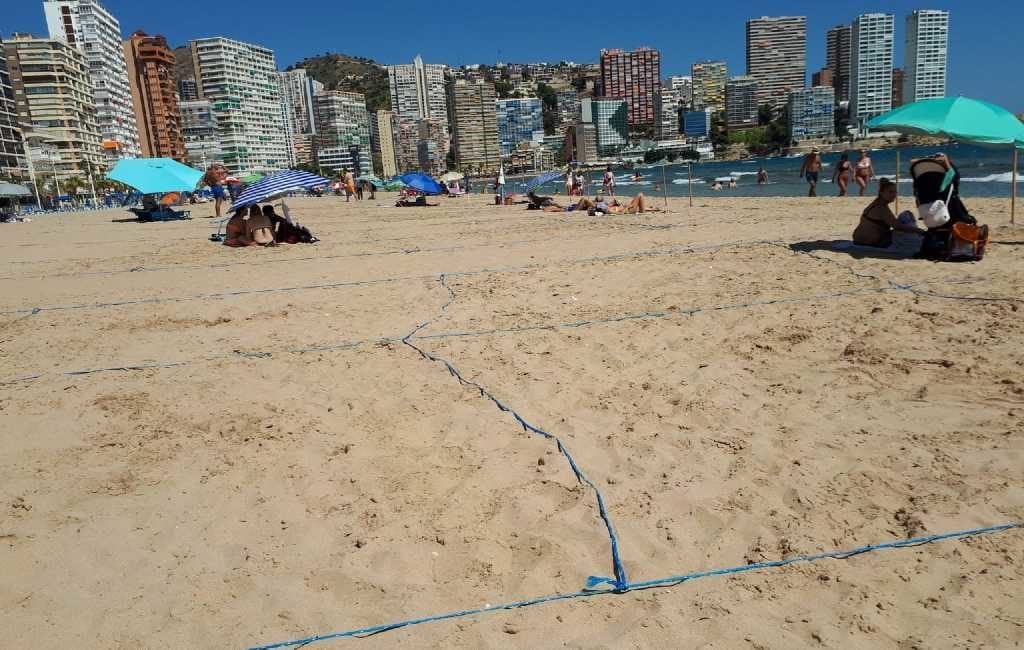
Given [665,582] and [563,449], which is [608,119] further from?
[665,582]

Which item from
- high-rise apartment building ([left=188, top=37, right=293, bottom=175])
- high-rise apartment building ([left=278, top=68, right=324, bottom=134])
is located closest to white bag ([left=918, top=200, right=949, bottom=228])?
high-rise apartment building ([left=188, top=37, right=293, bottom=175])

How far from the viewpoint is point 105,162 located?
86688 millimetres

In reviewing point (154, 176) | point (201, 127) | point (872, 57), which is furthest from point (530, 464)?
point (872, 57)

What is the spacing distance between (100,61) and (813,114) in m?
113

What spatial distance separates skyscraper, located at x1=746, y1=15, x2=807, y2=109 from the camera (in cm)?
16862

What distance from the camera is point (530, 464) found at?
307 centimetres

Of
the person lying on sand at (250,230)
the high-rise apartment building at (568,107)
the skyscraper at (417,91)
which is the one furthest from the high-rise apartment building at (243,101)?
the person lying on sand at (250,230)

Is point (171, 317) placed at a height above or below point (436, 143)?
below

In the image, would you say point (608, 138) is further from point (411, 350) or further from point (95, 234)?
point (411, 350)

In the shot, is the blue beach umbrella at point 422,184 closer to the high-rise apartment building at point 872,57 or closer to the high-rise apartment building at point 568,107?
the high-rise apartment building at point 872,57

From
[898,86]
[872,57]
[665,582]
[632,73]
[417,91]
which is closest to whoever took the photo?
[665,582]

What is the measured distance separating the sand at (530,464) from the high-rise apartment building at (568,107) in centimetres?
14520

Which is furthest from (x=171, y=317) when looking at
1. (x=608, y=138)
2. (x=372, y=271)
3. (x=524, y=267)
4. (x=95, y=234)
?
(x=608, y=138)

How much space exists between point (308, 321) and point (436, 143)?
14364cm
